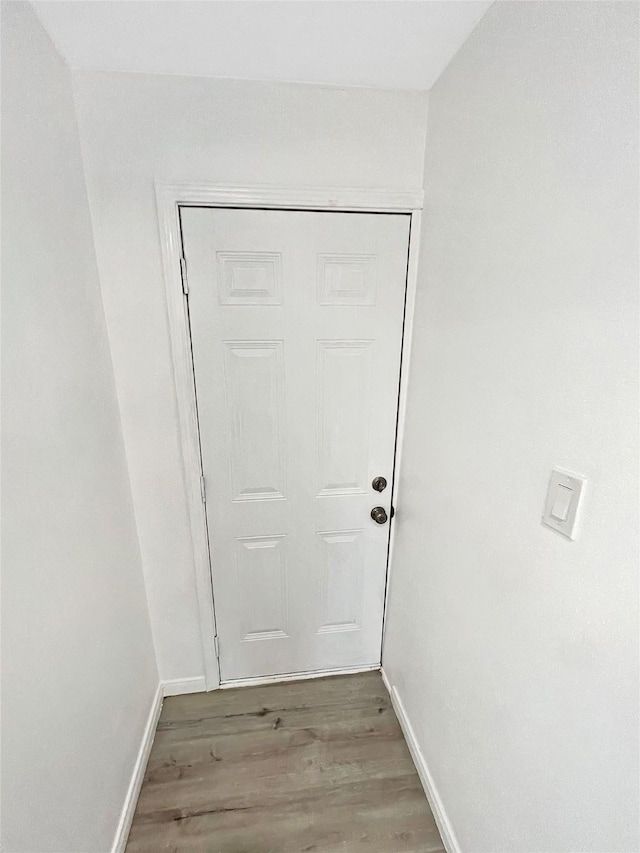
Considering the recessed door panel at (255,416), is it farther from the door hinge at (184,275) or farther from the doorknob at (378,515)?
the doorknob at (378,515)

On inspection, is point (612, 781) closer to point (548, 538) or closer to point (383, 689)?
point (548, 538)

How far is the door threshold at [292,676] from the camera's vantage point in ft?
5.67

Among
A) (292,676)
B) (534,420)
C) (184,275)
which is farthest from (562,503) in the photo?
(292,676)

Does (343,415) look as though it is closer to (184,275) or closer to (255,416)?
(255,416)

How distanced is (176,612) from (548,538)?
1.47 metres

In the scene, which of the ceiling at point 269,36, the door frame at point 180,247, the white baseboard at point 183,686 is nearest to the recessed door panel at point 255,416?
the door frame at point 180,247

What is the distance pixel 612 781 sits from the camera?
2.05 feet

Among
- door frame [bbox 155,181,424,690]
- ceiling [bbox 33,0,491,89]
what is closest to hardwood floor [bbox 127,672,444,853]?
door frame [bbox 155,181,424,690]

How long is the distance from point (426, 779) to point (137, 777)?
102 cm

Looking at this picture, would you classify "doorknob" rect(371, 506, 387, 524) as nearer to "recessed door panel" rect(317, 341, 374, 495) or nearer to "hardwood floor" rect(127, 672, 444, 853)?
"recessed door panel" rect(317, 341, 374, 495)

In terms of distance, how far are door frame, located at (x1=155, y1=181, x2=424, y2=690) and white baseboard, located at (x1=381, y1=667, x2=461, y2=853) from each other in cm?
103

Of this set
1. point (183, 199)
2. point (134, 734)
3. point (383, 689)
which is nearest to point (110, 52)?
point (183, 199)

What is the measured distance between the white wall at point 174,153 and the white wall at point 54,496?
2.7 inches

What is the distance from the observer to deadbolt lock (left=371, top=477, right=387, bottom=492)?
60.6 inches
